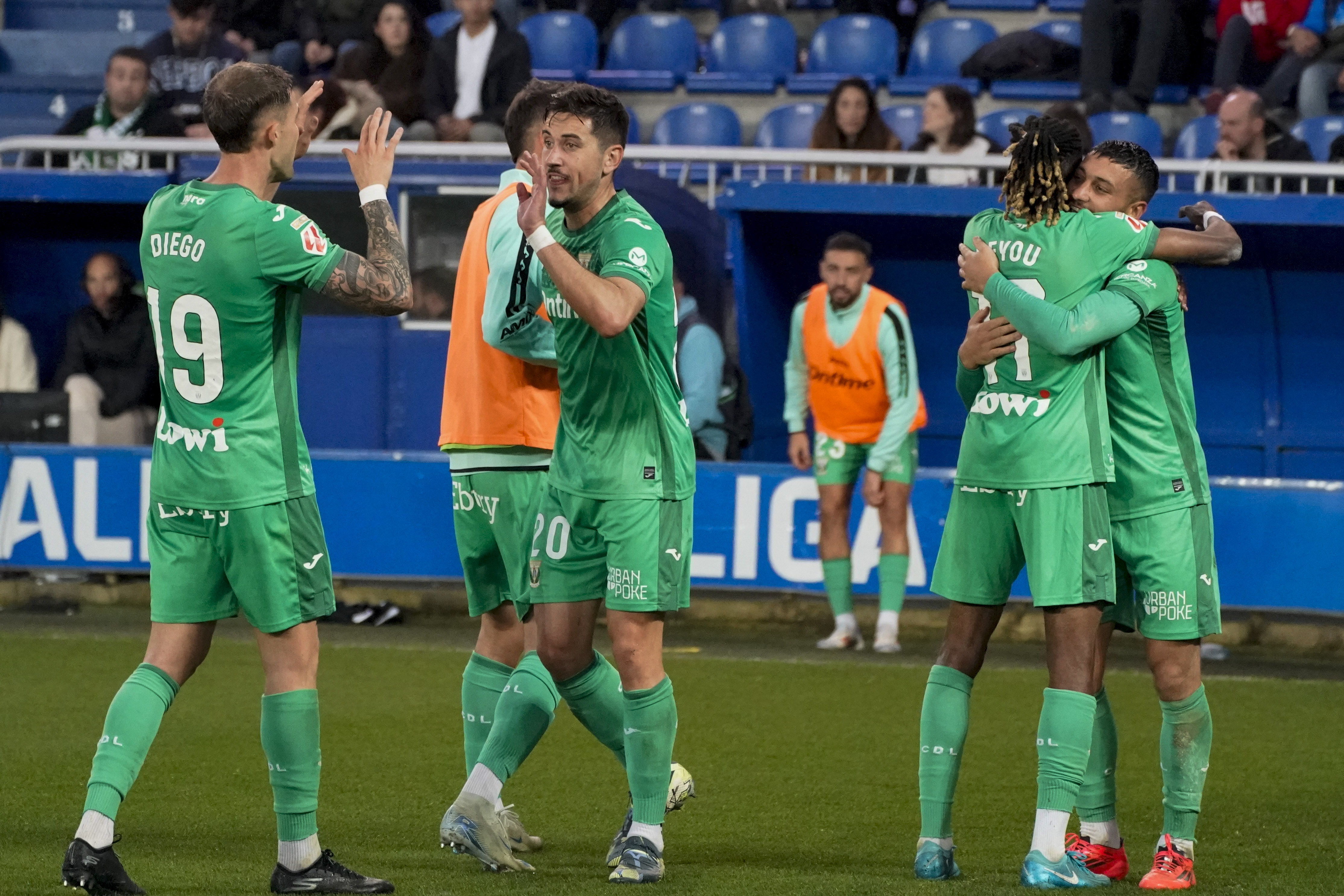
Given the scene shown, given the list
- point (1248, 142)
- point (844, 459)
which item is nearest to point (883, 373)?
point (844, 459)

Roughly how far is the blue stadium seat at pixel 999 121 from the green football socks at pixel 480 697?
27.7ft

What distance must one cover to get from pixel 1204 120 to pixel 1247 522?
398cm

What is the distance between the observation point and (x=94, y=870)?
A: 4.28 meters

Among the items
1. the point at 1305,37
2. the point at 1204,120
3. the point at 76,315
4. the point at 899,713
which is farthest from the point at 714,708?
the point at 1305,37

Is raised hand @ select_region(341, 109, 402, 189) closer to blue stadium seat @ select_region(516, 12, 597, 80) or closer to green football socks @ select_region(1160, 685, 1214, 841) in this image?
green football socks @ select_region(1160, 685, 1214, 841)

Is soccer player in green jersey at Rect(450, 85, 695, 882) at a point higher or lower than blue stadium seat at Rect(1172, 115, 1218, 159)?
lower

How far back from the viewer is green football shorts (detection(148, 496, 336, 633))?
445 cm

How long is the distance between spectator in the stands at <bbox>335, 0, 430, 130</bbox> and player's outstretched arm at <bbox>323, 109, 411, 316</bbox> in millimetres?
8654

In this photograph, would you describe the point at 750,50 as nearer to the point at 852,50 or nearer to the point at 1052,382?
the point at 852,50

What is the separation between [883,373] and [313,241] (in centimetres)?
565

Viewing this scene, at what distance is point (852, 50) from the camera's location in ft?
47.4

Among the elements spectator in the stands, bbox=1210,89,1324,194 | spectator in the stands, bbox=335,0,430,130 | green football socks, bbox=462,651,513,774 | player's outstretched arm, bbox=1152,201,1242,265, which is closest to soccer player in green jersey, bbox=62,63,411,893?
green football socks, bbox=462,651,513,774

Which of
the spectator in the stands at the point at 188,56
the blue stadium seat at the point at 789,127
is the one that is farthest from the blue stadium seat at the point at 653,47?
the spectator in the stands at the point at 188,56

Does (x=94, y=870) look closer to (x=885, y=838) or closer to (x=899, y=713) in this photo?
(x=885, y=838)
